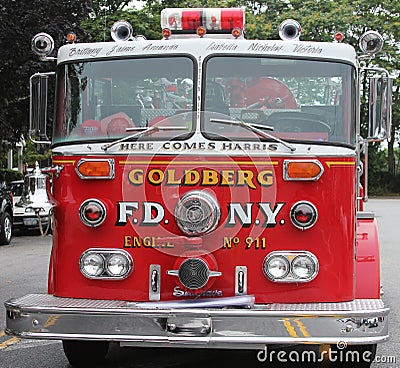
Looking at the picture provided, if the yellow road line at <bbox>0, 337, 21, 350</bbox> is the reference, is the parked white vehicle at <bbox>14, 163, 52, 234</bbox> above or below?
above

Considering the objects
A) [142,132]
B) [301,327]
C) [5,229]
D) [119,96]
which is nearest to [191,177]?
[142,132]

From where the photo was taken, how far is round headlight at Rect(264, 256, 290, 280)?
560cm

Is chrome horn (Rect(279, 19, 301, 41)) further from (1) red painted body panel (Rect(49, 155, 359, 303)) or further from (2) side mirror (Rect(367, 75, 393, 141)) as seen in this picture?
(1) red painted body panel (Rect(49, 155, 359, 303))

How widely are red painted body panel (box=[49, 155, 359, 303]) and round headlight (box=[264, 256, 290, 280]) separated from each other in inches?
2.1

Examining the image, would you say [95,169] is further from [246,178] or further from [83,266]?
[246,178]

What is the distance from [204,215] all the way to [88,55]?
1.62m

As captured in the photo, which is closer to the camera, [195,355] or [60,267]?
[60,267]

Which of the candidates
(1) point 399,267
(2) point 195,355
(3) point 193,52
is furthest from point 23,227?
(3) point 193,52

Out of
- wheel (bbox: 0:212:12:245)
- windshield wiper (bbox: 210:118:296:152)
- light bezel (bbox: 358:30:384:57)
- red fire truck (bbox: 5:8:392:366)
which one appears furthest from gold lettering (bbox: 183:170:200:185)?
wheel (bbox: 0:212:12:245)

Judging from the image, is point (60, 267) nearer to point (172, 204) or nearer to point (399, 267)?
point (172, 204)

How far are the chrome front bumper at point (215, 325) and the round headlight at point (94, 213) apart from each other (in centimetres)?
74

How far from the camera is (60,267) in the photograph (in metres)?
5.88

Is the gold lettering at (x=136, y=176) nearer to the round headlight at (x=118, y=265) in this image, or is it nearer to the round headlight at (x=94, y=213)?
the round headlight at (x=94, y=213)

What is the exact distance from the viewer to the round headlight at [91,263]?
577 cm
